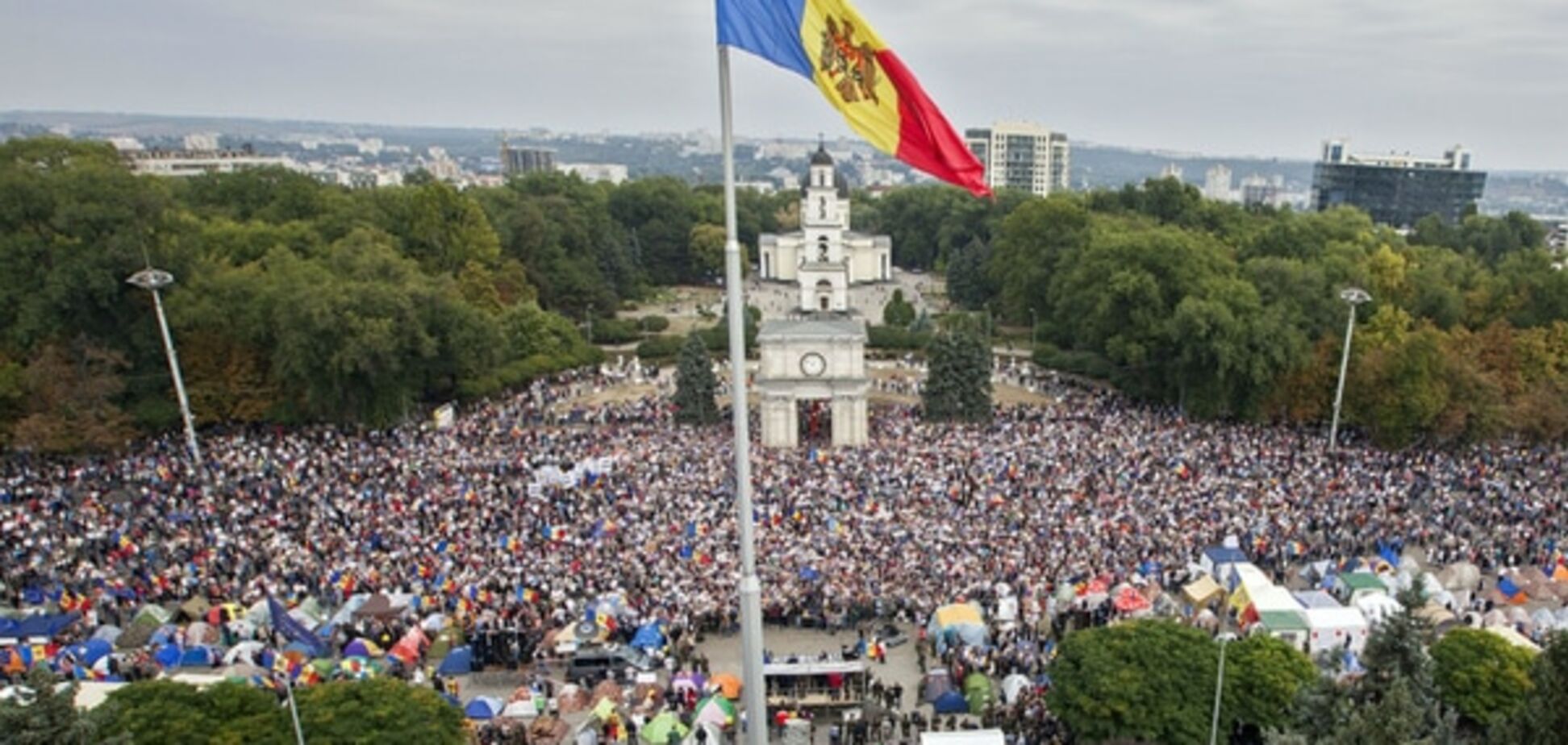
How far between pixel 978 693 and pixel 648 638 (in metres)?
6.68

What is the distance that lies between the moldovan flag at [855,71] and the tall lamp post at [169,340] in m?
30.0

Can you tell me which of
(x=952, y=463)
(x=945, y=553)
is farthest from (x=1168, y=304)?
(x=945, y=553)

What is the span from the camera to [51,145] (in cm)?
4072

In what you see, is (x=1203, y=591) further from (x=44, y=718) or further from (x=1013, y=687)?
(x=44, y=718)

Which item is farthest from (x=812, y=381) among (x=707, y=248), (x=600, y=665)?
(x=707, y=248)

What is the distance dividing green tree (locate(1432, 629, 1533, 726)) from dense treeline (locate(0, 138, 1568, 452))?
1751cm

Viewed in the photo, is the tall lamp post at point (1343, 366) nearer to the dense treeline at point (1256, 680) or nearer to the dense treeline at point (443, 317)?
the dense treeline at point (443, 317)

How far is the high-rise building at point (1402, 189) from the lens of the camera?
11688 centimetres

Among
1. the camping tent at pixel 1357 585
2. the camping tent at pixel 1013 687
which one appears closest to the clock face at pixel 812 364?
the camping tent at pixel 1357 585

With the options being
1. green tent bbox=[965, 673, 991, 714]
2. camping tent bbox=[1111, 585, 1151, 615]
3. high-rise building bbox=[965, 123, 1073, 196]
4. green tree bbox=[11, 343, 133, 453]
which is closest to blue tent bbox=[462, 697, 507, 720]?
green tent bbox=[965, 673, 991, 714]

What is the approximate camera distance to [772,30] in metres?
7.91

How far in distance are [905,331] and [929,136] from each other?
5036 centimetres

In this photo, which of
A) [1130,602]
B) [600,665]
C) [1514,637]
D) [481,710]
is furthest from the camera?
[1130,602]

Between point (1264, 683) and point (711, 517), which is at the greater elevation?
point (1264, 683)
